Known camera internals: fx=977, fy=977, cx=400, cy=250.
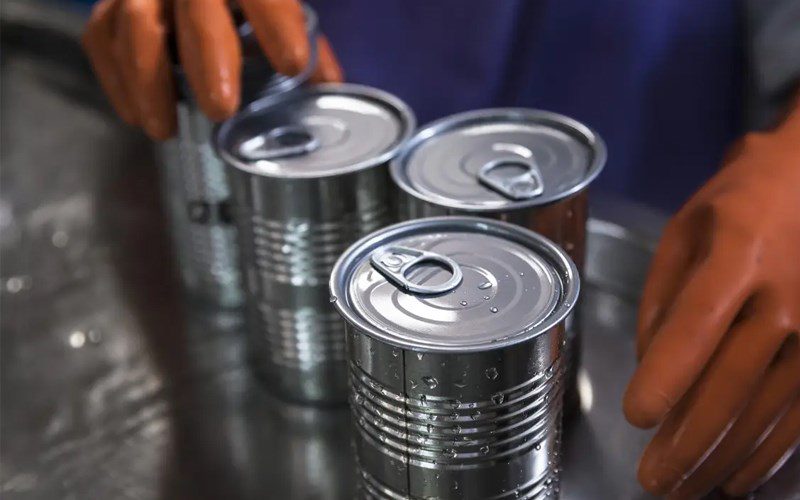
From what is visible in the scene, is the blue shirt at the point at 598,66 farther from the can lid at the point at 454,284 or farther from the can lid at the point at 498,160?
the can lid at the point at 454,284

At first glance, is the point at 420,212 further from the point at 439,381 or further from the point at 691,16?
the point at 691,16

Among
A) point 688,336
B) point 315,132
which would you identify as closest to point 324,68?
point 315,132

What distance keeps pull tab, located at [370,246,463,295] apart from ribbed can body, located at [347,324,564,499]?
62 mm

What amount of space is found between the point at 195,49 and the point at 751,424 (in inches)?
28.3

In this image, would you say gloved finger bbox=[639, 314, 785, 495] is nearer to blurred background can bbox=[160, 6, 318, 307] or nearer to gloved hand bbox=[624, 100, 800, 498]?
gloved hand bbox=[624, 100, 800, 498]

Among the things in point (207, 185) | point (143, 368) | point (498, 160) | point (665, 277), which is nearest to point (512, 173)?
point (498, 160)

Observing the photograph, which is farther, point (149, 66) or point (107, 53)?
point (107, 53)

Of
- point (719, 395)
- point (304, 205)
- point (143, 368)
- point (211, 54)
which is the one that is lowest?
point (143, 368)

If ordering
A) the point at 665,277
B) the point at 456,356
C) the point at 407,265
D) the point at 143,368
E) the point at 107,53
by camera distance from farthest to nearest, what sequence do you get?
1. the point at 107,53
2. the point at 143,368
3. the point at 665,277
4. the point at 407,265
5. the point at 456,356

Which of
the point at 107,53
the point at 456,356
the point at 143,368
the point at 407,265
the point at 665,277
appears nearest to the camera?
the point at 456,356

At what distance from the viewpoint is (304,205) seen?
98cm

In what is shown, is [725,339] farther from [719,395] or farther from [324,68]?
[324,68]

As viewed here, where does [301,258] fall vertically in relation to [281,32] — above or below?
below

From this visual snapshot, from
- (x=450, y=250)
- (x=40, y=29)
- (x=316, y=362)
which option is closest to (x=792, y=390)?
(x=450, y=250)
